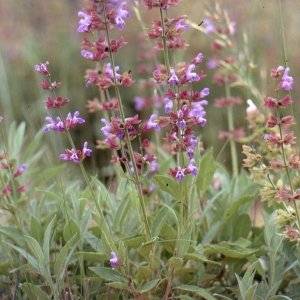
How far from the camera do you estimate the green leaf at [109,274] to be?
4.92 ft

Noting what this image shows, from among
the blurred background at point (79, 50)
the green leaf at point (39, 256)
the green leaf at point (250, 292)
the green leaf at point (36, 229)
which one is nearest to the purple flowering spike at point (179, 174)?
the green leaf at point (250, 292)

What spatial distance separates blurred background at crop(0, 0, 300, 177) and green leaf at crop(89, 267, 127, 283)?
8.01 feet

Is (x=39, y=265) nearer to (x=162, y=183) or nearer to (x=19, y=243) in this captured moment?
(x=19, y=243)

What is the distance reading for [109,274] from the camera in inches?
59.8

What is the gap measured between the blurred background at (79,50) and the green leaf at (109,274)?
2.44 m

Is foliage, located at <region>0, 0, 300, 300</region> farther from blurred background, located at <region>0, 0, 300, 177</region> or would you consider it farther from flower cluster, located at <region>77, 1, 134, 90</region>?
blurred background, located at <region>0, 0, 300, 177</region>

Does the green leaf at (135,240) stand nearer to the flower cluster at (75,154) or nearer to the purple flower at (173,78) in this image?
the flower cluster at (75,154)

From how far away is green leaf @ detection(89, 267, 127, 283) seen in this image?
59.0 inches

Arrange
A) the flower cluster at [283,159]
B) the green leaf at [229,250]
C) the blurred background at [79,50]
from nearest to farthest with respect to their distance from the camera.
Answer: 1. the flower cluster at [283,159]
2. the green leaf at [229,250]
3. the blurred background at [79,50]

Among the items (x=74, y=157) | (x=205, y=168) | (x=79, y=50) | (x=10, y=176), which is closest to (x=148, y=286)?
(x=74, y=157)

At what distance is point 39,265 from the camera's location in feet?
5.10

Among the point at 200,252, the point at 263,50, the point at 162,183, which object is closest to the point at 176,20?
the point at 162,183

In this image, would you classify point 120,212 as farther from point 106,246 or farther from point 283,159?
point 283,159

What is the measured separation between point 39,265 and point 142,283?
0.30 metres
